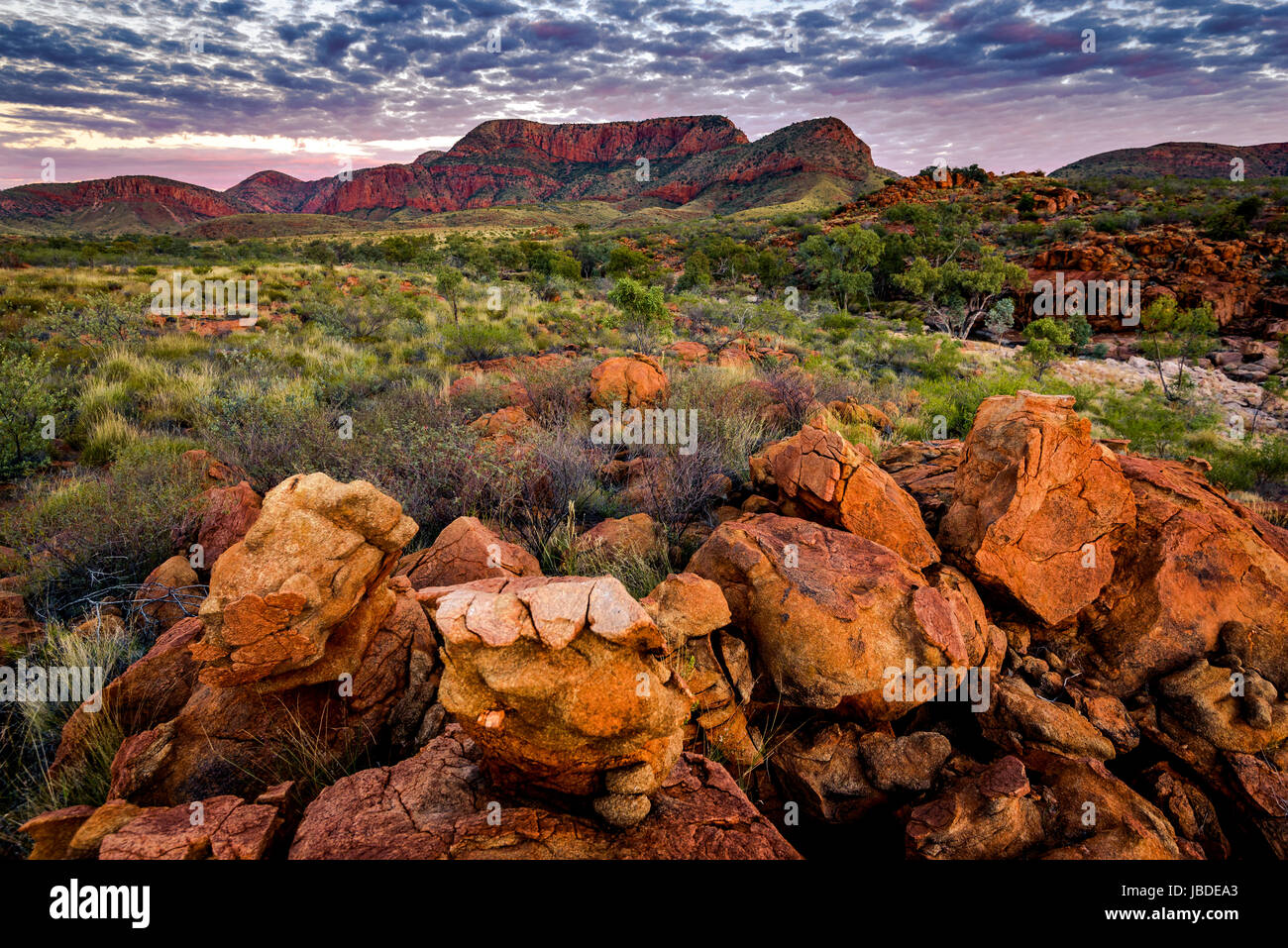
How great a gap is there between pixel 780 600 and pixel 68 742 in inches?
140

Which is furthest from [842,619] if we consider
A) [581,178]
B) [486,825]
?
[581,178]

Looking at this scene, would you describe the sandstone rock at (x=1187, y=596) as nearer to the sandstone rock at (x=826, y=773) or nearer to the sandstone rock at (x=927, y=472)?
the sandstone rock at (x=927, y=472)

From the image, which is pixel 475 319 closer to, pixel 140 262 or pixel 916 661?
pixel 916 661

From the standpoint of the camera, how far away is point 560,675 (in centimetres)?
179

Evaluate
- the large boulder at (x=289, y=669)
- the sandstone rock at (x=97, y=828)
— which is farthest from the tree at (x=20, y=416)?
the sandstone rock at (x=97, y=828)

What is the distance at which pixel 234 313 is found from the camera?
14336 millimetres

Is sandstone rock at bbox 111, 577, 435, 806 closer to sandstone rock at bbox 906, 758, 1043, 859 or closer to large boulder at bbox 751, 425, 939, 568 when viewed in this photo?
sandstone rock at bbox 906, 758, 1043, 859

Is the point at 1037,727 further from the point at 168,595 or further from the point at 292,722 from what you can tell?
the point at 168,595

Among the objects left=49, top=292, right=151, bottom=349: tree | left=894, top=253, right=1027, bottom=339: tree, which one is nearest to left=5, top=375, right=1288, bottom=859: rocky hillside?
left=49, top=292, right=151, bottom=349: tree

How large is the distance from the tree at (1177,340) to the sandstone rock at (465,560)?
17.6 m

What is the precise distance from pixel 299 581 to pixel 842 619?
2.64 m

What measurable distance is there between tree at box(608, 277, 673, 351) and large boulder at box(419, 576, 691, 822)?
35.1 ft

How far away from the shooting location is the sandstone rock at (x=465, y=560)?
3.46 meters

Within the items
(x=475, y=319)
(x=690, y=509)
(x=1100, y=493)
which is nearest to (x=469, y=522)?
(x=690, y=509)
